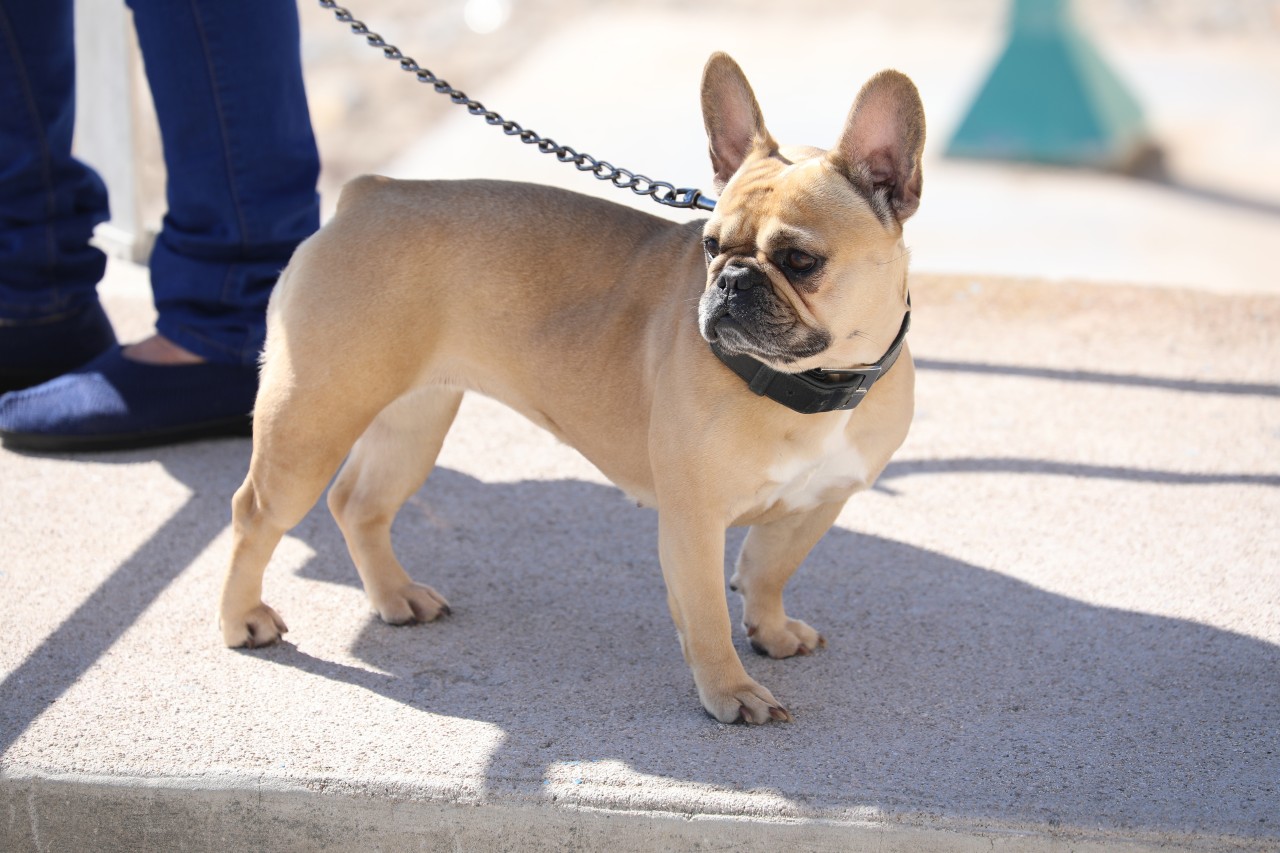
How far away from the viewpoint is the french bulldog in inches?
110

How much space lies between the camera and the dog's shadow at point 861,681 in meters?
2.75

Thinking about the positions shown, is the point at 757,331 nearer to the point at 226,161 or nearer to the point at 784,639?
the point at 784,639

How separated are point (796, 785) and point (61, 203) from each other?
126 inches

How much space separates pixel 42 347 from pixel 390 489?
183cm

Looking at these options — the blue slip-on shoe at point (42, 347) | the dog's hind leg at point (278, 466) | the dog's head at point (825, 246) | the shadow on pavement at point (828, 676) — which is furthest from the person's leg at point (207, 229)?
the dog's head at point (825, 246)

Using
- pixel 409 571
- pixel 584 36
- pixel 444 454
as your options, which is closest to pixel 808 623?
pixel 409 571

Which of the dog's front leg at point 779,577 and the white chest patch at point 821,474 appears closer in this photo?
the white chest patch at point 821,474

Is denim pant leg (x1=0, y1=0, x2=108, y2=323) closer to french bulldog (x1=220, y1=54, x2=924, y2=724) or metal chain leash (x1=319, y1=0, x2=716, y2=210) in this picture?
metal chain leash (x1=319, y1=0, x2=716, y2=210)

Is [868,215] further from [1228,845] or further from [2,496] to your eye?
[2,496]

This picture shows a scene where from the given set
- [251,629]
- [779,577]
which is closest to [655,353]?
[779,577]

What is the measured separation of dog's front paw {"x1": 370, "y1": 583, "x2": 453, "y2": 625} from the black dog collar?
1.05 m

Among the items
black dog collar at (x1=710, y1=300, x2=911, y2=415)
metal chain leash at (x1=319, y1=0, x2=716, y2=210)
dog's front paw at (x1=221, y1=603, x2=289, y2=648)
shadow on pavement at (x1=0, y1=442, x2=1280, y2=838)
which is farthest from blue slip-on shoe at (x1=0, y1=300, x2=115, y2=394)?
black dog collar at (x1=710, y1=300, x2=911, y2=415)

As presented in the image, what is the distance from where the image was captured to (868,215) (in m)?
2.81

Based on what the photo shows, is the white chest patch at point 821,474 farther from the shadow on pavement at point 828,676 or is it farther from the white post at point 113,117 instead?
the white post at point 113,117
